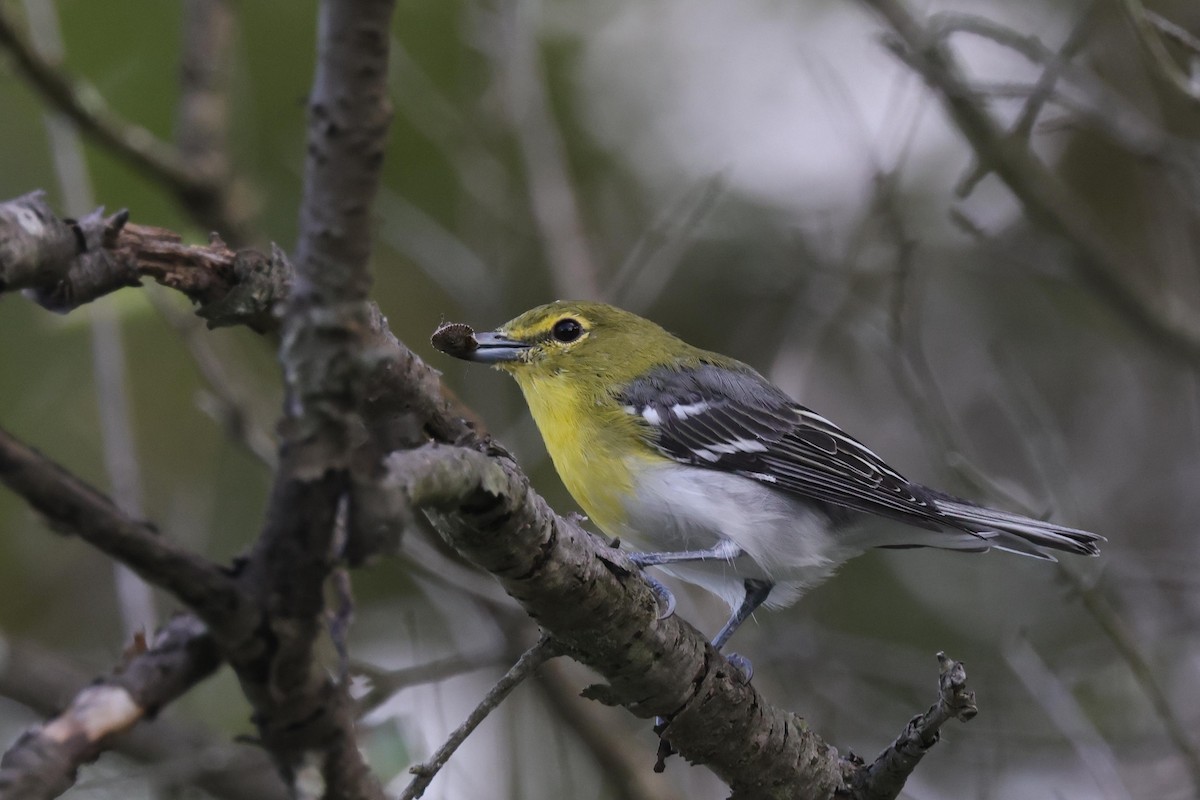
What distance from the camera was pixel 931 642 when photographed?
7625mm

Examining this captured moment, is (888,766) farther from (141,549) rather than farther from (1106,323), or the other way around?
(1106,323)

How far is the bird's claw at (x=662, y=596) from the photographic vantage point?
2.76 metres

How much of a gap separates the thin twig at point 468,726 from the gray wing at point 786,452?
73.7 inches

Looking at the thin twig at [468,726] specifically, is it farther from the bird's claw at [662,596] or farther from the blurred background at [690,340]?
the blurred background at [690,340]

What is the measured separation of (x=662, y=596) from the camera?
3.06m

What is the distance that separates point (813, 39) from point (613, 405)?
4048 mm

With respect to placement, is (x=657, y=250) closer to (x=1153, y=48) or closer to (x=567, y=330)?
(x=567, y=330)

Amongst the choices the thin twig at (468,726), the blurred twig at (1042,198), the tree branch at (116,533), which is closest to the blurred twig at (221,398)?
the thin twig at (468,726)

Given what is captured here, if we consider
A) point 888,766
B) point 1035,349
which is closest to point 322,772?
point 888,766

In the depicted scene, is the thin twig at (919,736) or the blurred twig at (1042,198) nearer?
the thin twig at (919,736)

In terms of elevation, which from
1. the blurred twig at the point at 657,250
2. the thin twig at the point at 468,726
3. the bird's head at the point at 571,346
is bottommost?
the thin twig at the point at 468,726

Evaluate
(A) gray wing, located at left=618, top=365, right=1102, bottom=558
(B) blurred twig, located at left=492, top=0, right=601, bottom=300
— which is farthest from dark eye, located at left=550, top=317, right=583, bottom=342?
(B) blurred twig, located at left=492, top=0, right=601, bottom=300

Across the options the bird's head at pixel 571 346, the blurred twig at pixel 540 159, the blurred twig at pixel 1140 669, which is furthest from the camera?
the blurred twig at pixel 540 159

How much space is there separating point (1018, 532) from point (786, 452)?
3.14 ft
